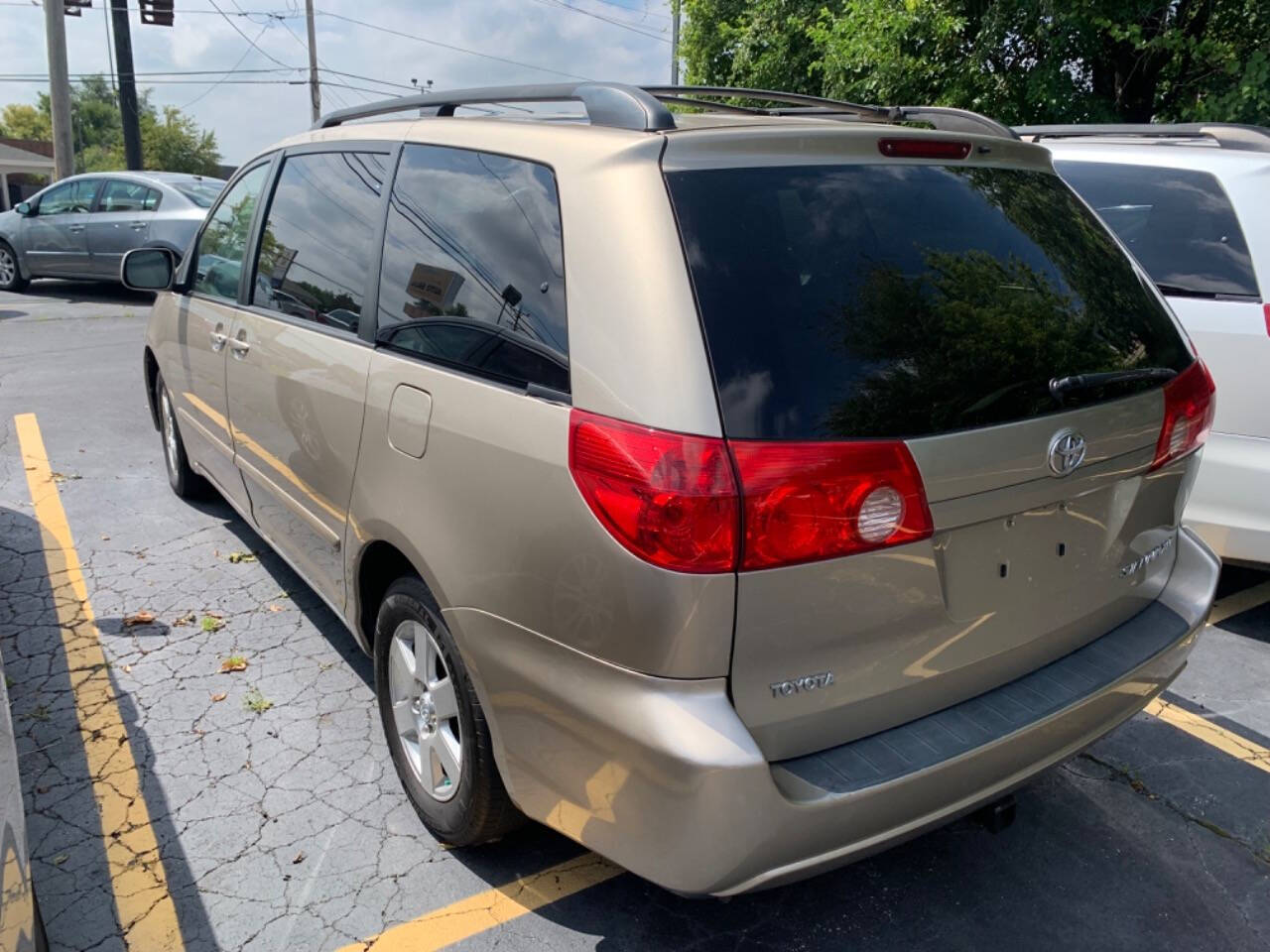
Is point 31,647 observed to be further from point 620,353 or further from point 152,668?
point 620,353

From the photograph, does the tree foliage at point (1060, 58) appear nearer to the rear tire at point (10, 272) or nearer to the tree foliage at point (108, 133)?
the rear tire at point (10, 272)

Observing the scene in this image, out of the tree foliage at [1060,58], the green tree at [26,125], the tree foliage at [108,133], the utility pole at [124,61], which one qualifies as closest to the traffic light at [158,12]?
the utility pole at [124,61]

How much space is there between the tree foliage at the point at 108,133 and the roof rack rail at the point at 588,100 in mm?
84590

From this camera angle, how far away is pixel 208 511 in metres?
5.38

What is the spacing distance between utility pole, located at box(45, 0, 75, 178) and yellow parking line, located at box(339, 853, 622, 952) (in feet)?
70.8

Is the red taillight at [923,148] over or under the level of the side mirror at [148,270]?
over

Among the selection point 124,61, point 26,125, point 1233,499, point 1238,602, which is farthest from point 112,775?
point 26,125

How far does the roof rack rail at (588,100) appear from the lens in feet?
7.19

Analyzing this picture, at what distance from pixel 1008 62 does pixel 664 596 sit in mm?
8580

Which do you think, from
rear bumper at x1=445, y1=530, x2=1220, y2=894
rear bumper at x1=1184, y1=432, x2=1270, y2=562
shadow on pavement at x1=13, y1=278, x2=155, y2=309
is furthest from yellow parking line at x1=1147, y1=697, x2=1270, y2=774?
shadow on pavement at x1=13, y1=278, x2=155, y2=309

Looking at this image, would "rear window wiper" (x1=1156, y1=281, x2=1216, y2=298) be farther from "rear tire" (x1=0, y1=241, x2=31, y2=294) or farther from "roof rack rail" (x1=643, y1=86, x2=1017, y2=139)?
"rear tire" (x1=0, y1=241, x2=31, y2=294)

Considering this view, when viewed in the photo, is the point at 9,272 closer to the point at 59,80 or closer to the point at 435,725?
the point at 59,80

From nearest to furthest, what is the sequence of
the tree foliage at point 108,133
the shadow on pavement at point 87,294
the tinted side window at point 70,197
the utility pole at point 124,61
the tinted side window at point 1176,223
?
the tinted side window at point 1176,223 < the tinted side window at point 70,197 < the shadow on pavement at point 87,294 < the utility pole at point 124,61 < the tree foliage at point 108,133

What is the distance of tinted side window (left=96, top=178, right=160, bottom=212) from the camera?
13336 mm
